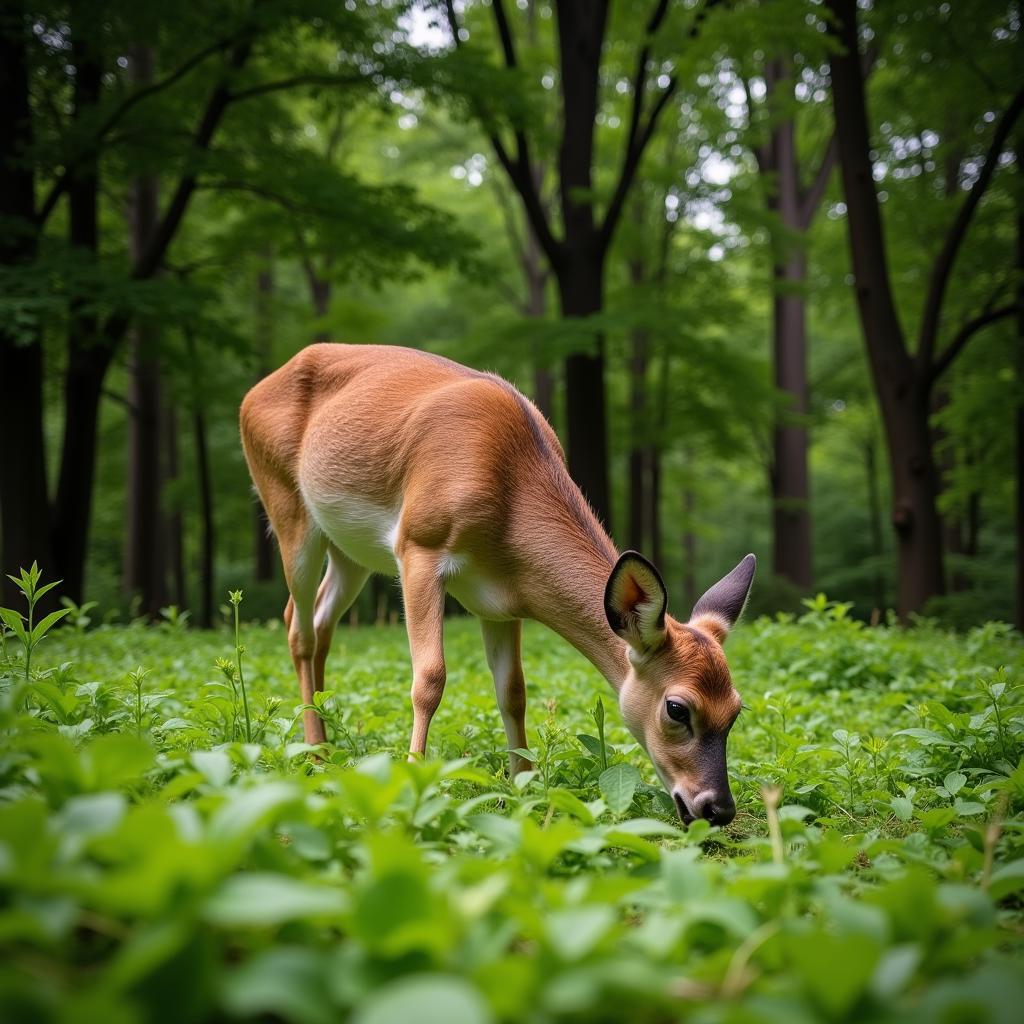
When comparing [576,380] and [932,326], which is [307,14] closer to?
[576,380]

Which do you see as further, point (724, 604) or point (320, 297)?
point (320, 297)

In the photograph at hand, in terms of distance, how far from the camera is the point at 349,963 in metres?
1.19

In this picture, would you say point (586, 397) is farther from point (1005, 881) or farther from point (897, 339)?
point (1005, 881)

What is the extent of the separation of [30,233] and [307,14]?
3.86m

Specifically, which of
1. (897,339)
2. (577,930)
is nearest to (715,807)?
(577,930)

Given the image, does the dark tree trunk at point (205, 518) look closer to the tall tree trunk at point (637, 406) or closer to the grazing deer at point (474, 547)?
the tall tree trunk at point (637, 406)

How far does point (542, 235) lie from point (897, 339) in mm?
5036

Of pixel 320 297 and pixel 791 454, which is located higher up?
pixel 320 297

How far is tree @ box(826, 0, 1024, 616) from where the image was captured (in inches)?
418

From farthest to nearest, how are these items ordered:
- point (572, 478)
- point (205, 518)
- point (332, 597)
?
point (205, 518), point (572, 478), point (332, 597)

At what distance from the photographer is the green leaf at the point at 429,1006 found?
0.98 metres

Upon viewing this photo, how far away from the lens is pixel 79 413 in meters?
10.9

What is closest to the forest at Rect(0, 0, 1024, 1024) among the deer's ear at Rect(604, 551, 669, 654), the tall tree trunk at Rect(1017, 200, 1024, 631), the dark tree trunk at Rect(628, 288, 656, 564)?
the dark tree trunk at Rect(628, 288, 656, 564)

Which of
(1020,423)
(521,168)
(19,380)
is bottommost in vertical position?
(1020,423)
